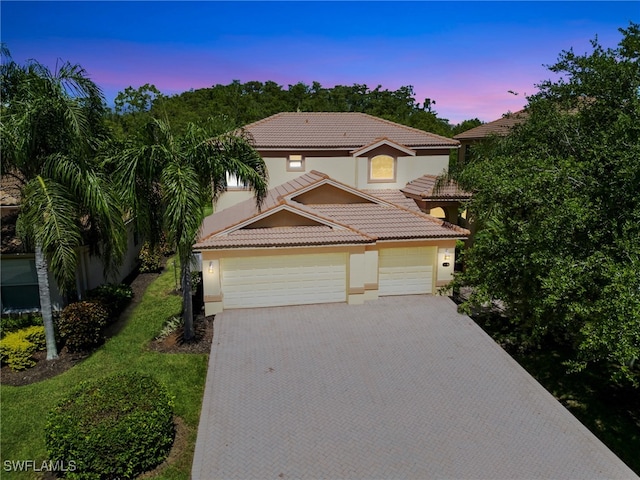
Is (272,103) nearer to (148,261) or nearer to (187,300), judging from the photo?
(148,261)

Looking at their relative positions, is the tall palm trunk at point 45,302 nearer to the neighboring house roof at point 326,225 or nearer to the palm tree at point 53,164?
the palm tree at point 53,164

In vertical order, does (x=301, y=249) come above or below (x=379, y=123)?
below

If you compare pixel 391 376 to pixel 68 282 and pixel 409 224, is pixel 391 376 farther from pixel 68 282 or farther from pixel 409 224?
pixel 68 282

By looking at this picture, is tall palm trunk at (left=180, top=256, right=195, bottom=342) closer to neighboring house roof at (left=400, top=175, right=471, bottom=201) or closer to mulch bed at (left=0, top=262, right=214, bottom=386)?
mulch bed at (left=0, top=262, right=214, bottom=386)

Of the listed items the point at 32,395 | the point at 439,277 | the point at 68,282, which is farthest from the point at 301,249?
the point at 32,395

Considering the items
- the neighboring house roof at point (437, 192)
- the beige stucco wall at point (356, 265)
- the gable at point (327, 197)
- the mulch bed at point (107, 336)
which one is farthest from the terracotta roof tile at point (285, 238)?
the neighboring house roof at point (437, 192)

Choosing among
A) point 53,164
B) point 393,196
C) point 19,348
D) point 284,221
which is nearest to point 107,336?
point 19,348

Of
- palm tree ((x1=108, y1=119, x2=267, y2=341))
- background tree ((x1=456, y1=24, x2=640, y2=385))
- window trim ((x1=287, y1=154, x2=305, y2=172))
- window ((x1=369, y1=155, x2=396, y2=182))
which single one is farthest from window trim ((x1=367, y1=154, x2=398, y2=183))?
palm tree ((x1=108, y1=119, x2=267, y2=341))
